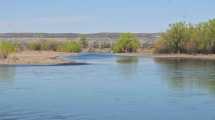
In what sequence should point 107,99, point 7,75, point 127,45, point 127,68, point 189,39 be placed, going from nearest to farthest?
point 107,99 < point 7,75 < point 127,68 < point 189,39 < point 127,45

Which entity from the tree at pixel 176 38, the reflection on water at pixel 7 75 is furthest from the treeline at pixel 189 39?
the reflection on water at pixel 7 75

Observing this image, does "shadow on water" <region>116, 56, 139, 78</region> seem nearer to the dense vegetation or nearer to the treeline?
the treeline

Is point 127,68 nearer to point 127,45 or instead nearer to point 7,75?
point 7,75

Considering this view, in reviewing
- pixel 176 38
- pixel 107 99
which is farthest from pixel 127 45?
pixel 107 99

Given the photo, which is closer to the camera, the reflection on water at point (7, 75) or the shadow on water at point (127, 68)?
the reflection on water at point (7, 75)

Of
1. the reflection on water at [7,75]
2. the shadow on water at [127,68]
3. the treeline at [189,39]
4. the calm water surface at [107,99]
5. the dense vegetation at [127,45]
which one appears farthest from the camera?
the dense vegetation at [127,45]

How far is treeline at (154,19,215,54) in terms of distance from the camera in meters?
102

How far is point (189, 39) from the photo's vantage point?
348 ft

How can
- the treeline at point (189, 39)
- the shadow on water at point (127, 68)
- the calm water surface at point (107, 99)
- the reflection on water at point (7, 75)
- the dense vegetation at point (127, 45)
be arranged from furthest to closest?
the dense vegetation at point (127, 45), the treeline at point (189, 39), the shadow on water at point (127, 68), the reflection on water at point (7, 75), the calm water surface at point (107, 99)

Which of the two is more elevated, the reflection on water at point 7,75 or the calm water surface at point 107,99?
the calm water surface at point 107,99

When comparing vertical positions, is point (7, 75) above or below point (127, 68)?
above

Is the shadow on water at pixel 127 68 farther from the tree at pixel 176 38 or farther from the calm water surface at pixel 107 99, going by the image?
the tree at pixel 176 38

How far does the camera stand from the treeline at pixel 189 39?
101562 mm

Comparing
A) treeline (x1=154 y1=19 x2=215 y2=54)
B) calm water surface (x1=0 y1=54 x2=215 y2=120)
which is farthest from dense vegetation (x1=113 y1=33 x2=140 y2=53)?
calm water surface (x1=0 y1=54 x2=215 y2=120)
